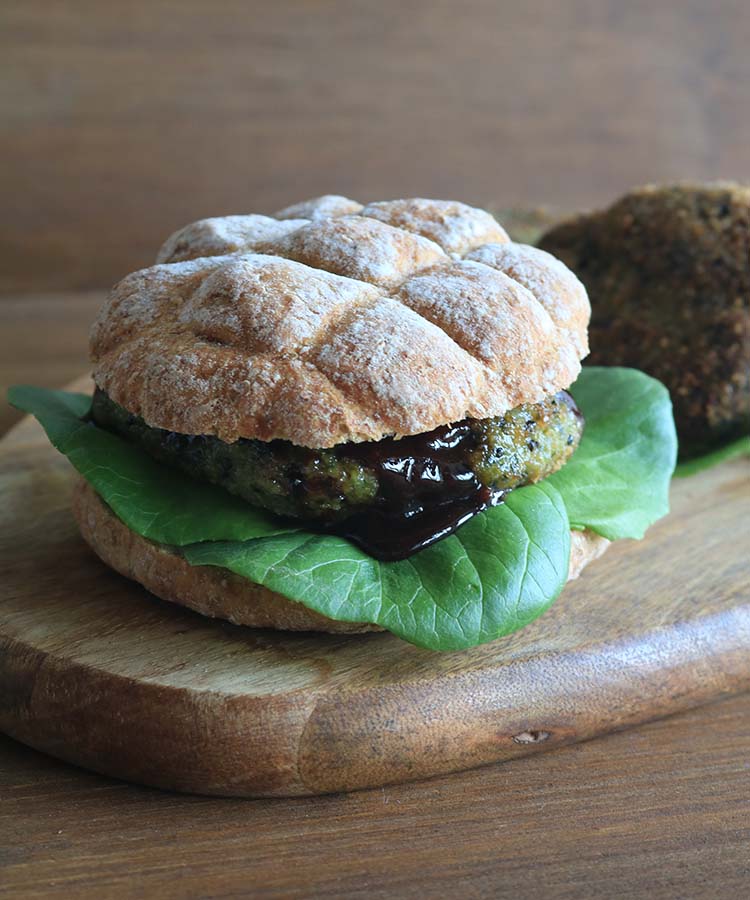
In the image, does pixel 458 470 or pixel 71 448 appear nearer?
pixel 458 470

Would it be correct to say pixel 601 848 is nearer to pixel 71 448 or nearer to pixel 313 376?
pixel 313 376

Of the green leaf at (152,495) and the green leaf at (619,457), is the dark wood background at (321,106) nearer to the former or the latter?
the green leaf at (619,457)

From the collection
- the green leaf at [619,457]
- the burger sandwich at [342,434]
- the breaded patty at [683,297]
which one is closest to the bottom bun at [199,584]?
the burger sandwich at [342,434]

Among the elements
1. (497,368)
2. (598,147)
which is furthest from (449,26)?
(497,368)

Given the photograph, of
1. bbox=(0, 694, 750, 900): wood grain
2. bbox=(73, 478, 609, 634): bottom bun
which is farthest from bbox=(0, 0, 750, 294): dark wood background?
bbox=(0, 694, 750, 900): wood grain

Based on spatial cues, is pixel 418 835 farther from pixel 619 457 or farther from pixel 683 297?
pixel 683 297

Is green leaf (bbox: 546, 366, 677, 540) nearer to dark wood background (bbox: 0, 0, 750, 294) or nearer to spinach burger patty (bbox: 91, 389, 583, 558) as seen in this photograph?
spinach burger patty (bbox: 91, 389, 583, 558)

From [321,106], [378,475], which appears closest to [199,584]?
[378,475]
